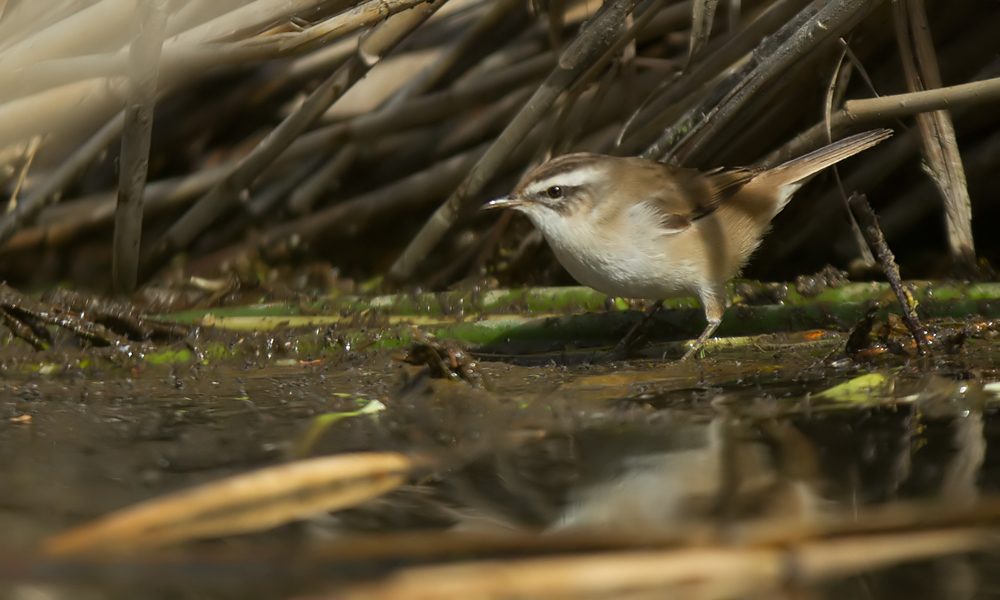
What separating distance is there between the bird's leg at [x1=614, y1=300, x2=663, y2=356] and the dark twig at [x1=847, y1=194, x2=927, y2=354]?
3.88ft

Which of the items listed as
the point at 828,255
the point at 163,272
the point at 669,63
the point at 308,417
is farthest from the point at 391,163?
the point at 308,417

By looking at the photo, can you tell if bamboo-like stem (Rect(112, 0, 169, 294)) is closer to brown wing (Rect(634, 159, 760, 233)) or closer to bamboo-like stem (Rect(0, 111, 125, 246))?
bamboo-like stem (Rect(0, 111, 125, 246))

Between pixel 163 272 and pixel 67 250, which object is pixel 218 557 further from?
pixel 67 250

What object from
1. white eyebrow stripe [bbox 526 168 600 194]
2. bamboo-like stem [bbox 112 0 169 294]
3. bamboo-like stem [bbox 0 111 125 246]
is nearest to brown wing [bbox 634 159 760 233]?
white eyebrow stripe [bbox 526 168 600 194]

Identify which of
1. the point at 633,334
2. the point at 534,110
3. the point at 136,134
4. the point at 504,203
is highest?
the point at 136,134

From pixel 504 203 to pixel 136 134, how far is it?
1.70m

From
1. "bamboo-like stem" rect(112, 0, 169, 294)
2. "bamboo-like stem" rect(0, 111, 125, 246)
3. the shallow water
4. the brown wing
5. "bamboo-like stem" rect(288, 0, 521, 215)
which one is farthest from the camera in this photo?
"bamboo-like stem" rect(288, 0, 521, 215)

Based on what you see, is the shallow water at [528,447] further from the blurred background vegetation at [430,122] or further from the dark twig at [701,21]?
the dark twig at [701,21]

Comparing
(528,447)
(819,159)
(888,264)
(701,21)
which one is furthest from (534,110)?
(528,447)

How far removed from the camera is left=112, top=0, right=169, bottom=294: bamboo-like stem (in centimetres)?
372

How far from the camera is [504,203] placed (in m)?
4.29

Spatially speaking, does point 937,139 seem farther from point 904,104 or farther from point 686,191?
point 686,191

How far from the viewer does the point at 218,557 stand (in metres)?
1.53

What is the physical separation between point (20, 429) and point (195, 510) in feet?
4.66
